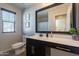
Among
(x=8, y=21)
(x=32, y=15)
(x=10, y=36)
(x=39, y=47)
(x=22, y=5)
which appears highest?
(x=22, y=5)

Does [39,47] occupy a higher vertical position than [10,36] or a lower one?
lower

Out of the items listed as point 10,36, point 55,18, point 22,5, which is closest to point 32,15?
point 22,5

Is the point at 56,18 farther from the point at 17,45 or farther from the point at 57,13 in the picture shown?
the point at 17,45

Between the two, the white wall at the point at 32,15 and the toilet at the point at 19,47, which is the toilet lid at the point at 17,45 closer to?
the toilet at the point at 19,47

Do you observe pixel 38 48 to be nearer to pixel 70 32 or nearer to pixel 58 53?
pixel 58 53

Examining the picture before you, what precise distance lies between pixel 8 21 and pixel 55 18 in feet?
2.95

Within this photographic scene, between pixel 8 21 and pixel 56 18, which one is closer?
pixel 8 21

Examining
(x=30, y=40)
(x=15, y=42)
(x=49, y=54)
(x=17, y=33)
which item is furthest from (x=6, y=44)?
(x=49, y=54)

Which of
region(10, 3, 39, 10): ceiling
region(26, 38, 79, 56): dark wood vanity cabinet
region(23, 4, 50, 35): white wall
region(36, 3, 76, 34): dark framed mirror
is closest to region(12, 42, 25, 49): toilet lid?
region(26, 38, 79, 56): dark wood vanity cabinet

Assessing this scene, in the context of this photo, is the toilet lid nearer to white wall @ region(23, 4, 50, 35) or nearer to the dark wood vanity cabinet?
the dark wood vanity cabinet

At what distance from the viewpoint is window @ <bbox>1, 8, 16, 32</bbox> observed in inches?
67.5

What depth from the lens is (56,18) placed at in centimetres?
191

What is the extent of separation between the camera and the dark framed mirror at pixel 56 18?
1.80 meters

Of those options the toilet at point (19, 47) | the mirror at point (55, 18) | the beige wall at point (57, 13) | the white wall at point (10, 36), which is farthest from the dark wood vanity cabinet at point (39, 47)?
the beige wall at point (57, 13)
